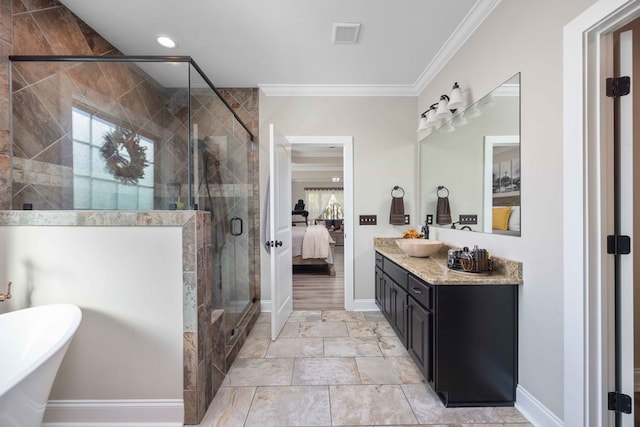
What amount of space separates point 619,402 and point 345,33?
285cm

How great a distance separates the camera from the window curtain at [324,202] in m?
10.2

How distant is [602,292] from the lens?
117 cm

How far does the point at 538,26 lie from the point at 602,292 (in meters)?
1.46

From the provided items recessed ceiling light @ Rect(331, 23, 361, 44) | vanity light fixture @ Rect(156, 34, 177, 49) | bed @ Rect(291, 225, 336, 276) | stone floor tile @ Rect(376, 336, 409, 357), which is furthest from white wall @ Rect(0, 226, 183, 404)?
bed @ Rect(291, 225, 336, 276)

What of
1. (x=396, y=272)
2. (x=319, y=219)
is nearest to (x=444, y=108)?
(x=396, y=272)

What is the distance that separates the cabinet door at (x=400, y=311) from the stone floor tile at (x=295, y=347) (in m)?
0.72

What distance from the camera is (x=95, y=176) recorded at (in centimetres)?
176

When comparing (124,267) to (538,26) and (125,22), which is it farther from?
(538,26)

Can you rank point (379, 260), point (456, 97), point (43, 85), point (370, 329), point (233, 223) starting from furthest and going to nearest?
point (379, 260)
point (233, 223)
point (370, 329)
point (456, 97)
point (43, 85)

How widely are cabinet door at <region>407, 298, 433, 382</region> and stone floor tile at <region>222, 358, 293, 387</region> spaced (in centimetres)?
96

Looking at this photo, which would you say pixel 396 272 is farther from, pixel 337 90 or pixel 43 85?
pixel 43 85

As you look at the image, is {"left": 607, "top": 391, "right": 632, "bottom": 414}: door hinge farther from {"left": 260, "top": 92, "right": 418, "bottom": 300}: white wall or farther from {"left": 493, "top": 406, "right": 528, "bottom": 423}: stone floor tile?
{"left": 260, "top": 92, "right": 418, "bottom": 300}: white wall

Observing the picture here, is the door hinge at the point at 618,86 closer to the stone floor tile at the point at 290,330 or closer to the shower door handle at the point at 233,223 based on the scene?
the stone floor tile at the point at 290,330

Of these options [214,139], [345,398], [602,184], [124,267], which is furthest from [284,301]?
[602,184]
